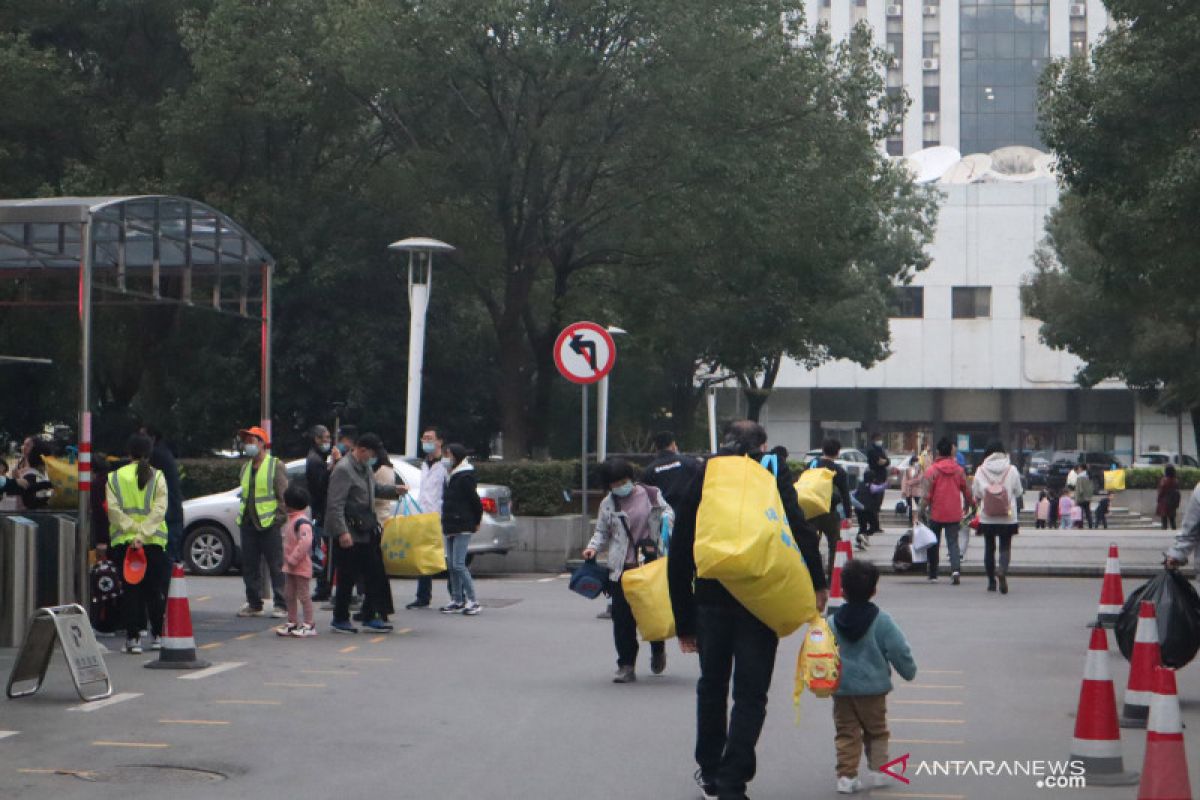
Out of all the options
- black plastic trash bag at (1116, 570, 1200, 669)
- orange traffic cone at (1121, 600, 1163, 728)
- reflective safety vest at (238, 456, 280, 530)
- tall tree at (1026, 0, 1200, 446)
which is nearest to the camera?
orange traffic cone at (1121, 600, 1163, 728)

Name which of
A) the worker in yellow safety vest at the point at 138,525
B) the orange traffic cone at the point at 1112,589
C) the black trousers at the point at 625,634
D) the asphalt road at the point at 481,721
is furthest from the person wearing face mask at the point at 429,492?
the orange traffic cone at the point at 1112,589

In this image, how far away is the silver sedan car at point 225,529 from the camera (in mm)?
20406

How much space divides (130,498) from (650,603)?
4546mm

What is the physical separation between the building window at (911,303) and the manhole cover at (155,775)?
234 ft

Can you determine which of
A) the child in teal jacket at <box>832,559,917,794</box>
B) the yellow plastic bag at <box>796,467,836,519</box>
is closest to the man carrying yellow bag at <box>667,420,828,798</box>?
the child in teal jacket at <box>832,559,917,794</box>

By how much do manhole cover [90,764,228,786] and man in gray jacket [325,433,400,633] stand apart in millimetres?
6020

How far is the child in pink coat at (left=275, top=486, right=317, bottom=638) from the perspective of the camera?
1397 cm

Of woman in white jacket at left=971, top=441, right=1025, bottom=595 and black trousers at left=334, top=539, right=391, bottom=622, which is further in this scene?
woman in white jacket at left=971, top=441, right=1025, bottom=595

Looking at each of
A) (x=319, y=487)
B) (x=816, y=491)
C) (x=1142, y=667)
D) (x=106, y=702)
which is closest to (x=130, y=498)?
(x=106, y=702)

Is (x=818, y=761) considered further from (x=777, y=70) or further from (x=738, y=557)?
(x=777, y=70)

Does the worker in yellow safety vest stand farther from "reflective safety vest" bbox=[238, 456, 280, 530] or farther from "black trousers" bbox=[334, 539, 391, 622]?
"reflective safety vest" bbox=[238, 456, 280, 530]

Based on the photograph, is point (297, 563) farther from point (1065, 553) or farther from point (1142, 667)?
point (1065, 553)

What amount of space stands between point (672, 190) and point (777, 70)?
3030 mm

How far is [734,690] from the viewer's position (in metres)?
7.06
